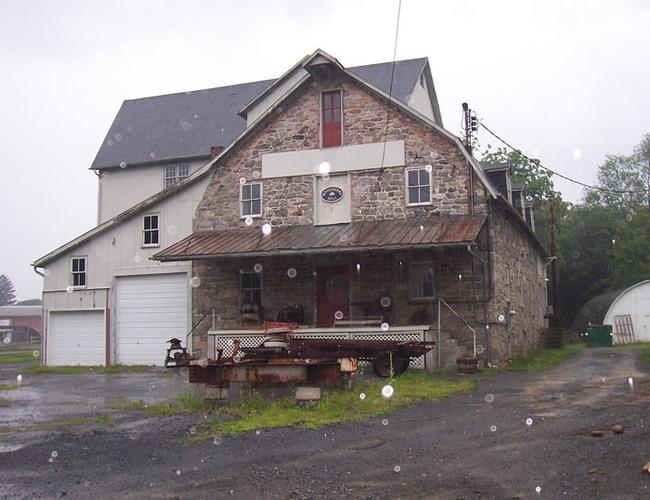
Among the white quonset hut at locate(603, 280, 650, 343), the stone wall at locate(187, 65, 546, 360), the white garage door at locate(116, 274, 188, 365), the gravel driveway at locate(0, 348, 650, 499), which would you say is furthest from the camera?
the white quonset hut at locate(603, 280, 650, 343)

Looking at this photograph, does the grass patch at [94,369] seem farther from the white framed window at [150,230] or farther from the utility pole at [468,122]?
the utility pole at [468,122]

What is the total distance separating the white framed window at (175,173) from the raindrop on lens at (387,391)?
2018 cm

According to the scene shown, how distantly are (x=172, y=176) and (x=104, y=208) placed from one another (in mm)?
3623

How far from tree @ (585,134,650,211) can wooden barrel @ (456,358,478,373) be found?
4777cm

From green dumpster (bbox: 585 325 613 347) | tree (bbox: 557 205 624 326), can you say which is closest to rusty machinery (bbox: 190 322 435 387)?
green dumpster (bbox: 585 325 613 347)

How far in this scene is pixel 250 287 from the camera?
22125 millimetres

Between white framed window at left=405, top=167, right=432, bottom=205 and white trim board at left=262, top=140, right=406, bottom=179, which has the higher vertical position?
white trim board at left=262, top=140, right=406, bottom=179

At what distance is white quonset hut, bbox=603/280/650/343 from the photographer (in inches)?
1439

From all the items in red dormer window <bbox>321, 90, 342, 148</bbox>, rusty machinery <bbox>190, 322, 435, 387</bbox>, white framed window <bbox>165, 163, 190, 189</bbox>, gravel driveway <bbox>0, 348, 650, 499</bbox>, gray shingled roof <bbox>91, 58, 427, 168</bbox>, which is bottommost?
gravel driveway <bbox>0, 348, 650, 499</bbox>

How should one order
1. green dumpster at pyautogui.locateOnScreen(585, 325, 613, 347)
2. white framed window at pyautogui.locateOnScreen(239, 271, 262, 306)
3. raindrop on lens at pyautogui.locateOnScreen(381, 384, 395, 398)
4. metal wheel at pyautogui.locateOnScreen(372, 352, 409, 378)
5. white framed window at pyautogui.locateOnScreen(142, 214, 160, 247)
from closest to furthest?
raindrop on lens at pyautogui.locateOnScreen(381, 384, 395, 398)
metal wheel at pyautogui.locateOnScreen(372, 352, 409, 378)
white framed window at pyautogui.locateOnScreen(239, 271, 262, 306)
white framed window at pyautogui.locateOnScreen(142, 214, 160, 247)
green dumpster at pyautogui.locateOnScreen(585, 325, 613, 347)

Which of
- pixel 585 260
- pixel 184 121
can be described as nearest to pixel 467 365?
pixel 184 121

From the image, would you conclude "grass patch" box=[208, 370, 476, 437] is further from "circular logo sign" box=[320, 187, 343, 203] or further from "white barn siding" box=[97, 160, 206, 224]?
"white barn siding" box=[97, 160, 206, 224]

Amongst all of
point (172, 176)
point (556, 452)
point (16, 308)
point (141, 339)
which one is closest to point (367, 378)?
point (556, 452)

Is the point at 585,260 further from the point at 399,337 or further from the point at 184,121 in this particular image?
the point at 399,337
